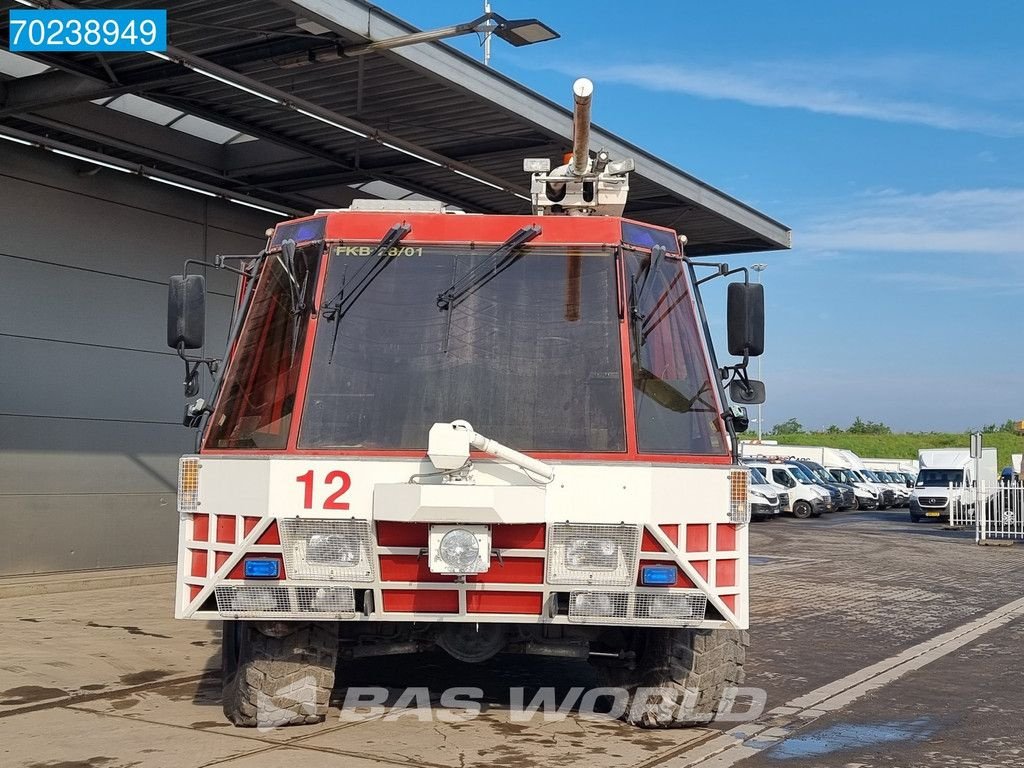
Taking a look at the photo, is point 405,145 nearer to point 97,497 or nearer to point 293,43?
point 293,43

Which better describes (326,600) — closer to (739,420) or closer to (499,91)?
(739,420)

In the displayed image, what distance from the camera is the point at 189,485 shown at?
6309 mm

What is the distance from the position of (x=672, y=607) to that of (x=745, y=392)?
1.64 m

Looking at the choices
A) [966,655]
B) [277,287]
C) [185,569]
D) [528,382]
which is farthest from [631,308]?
[966,655]

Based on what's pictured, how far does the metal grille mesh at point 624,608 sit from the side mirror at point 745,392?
5.09 ft

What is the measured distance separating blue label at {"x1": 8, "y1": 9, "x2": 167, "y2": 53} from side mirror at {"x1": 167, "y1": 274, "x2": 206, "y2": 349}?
15.3 ft

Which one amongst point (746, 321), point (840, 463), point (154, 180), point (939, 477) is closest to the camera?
point (746, 321)

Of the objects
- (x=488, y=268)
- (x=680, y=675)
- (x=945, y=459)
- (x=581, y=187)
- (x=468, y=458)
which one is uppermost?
(x=581, y=187)

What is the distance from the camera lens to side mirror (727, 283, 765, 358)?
7102mm

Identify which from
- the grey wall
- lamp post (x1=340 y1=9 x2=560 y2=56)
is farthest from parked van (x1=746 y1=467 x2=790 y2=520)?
lamp post (x1=340 y1=9 x2=560 y2=56)

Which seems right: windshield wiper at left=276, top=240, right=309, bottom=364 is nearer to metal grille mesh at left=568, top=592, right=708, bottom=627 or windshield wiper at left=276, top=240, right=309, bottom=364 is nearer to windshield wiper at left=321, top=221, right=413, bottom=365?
windshield wiper at left=321, top=221, right=413, bottom=365

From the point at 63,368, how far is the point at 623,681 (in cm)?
964

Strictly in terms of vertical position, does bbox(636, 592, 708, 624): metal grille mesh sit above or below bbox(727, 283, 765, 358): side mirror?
below

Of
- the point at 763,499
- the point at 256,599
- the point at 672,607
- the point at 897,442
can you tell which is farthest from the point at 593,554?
the point at 897,442
